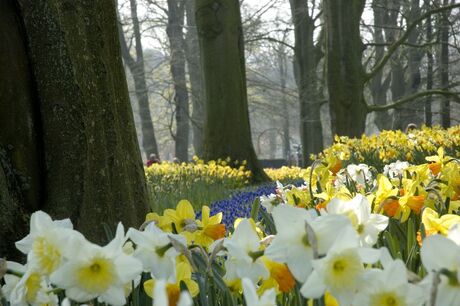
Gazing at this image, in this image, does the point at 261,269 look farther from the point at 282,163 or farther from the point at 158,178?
the point at 282,163

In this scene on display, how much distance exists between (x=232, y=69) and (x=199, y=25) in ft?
3.47

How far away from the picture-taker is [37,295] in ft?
3.88

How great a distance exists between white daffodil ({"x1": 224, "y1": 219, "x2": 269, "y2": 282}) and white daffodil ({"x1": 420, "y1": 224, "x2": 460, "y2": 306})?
12.9 inches

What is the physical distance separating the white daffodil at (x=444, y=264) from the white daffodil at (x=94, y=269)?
47 centimetres

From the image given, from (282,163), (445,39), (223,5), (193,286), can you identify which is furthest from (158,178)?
(282,163)

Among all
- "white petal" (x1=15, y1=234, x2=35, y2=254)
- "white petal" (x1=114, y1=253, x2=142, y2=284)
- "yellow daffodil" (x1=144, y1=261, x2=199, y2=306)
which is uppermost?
"white petal" (x1=15, y1=234, x2=35, y2=254)

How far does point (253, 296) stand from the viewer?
0.80 m

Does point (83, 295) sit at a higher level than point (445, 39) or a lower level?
lower

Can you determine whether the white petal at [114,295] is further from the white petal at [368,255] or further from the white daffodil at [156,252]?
the white petal at [368,255]

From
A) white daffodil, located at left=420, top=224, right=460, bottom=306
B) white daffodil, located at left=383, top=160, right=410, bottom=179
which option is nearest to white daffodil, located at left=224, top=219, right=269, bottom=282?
white daffodil, located at left=420, top=224, right=460, bottom=306

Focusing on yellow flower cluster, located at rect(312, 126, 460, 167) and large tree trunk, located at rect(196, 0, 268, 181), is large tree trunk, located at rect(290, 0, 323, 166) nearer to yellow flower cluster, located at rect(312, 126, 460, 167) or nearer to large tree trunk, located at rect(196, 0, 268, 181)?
large tree trunk, located at rect(196, 0, 268, 181)

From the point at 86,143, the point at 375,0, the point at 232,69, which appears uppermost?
the point at 375,0

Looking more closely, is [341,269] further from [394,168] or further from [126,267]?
[394,168]

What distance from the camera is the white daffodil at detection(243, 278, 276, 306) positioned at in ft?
2.62
